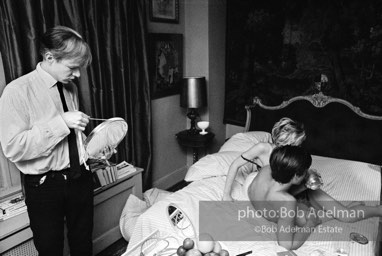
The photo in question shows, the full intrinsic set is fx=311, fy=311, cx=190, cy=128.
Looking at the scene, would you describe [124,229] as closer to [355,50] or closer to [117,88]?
[117,88]

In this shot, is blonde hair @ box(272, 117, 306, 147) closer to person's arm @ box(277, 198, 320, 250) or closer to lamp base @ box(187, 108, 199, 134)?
person's arm @ box(277, 198, 320, 250)

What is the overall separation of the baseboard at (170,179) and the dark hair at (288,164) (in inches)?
80.2

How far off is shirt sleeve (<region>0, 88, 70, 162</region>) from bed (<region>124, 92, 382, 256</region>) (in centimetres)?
60

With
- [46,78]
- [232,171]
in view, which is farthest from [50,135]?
[232,171]

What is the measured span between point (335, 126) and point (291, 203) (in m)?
1.62

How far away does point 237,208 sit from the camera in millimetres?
1890

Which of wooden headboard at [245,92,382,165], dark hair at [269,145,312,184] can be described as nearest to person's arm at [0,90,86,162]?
dark hair at [269,145,312,184]

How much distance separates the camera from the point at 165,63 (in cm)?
322

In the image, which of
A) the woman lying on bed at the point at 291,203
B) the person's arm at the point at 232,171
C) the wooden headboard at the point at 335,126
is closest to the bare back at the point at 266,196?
the woman lying on bed at the point at 291,203

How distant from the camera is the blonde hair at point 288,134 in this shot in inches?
76.3

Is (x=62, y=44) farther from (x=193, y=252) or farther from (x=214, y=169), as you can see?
(x=214, y=169)

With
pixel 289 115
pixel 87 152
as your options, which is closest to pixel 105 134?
pixel 87 152

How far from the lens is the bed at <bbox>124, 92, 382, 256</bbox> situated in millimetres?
1587

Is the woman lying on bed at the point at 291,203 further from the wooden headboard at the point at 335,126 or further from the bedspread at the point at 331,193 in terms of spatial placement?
the wooden headboard at the point at 335,126
